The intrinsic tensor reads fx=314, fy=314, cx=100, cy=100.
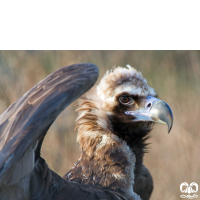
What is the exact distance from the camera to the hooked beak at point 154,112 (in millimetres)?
2182

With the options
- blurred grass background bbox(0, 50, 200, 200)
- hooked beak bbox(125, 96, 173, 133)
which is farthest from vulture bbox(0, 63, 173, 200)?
blurred grass background bbox(0, 50, 200, 200)

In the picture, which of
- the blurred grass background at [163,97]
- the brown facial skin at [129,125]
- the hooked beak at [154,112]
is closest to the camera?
the hooked beak at [154,112]

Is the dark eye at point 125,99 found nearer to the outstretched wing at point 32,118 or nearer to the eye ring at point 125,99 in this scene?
the eye ring at point 125,99

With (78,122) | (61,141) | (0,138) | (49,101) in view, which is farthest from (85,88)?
(61,141)

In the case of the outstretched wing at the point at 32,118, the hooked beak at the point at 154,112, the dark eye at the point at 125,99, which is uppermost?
the dark eye at the point at 125,99

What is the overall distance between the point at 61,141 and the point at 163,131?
1704 mm

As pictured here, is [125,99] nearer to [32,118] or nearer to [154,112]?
[154,112]

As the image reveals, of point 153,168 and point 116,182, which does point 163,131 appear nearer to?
point 153,168

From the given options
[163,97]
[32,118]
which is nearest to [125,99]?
[32,118]

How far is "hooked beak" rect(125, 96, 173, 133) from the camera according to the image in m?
2.18

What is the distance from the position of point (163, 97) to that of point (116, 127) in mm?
3220

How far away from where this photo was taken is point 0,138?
63.6 inches

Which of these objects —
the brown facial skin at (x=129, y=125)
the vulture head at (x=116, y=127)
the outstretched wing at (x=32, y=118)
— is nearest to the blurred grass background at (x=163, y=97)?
the vulture head at (x=116, y=127)

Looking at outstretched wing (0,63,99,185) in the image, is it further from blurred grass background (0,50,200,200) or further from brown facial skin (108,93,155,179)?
blurred grass background (0,50,200,200)
